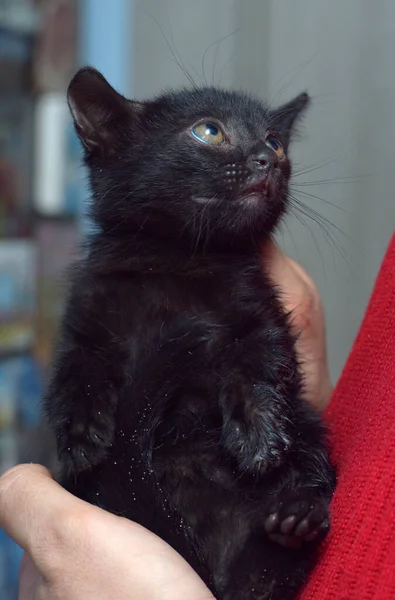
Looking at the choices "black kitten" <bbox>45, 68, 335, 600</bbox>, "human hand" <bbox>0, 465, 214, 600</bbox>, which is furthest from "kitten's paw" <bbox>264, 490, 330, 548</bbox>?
"human hand" <bbox>0, 465, 214, 600</bbox>

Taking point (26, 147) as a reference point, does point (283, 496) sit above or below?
below

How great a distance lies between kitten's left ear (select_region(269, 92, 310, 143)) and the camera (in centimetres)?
132

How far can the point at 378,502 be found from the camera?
79cm

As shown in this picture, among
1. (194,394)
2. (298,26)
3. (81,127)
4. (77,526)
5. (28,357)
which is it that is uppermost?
(298,26)

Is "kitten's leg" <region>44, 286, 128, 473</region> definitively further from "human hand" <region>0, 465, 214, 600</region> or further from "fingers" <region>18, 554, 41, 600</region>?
"fingers" <region>18, 554, 41, 600</region>

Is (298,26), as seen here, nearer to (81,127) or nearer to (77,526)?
(81,127)

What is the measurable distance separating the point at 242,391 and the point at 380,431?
7.8 inches

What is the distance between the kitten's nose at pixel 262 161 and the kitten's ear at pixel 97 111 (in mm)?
242

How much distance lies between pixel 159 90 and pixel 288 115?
113 centimetres

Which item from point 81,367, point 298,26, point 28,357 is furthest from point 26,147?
point 81,367

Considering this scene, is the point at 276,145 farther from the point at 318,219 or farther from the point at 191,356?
the point at 318,219

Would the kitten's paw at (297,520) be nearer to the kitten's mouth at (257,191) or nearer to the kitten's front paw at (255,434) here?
the kitten's front paw at (255,434)

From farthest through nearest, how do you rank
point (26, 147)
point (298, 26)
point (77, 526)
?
1. point (26, 147)
2. point (298, 26)
3. point (77, 526)

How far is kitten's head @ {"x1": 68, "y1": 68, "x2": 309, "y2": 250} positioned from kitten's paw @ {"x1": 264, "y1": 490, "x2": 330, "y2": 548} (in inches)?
16.4
